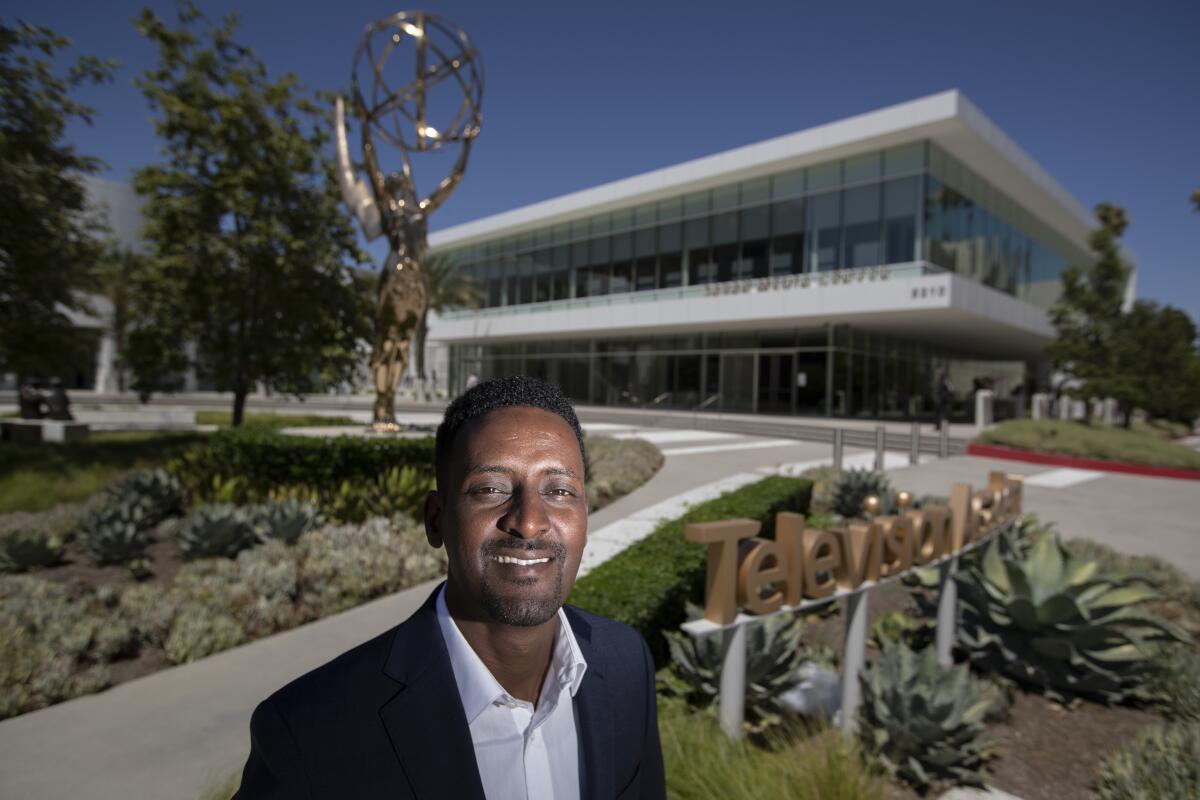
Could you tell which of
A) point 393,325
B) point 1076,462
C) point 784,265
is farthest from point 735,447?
point 784,265

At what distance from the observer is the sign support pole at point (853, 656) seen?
13.8ft

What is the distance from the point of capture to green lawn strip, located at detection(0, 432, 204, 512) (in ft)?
30.7

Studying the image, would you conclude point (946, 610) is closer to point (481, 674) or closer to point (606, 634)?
point (606, 634)

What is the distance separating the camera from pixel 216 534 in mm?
6684

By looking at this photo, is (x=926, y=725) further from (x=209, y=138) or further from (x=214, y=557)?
(x=209, y=138)

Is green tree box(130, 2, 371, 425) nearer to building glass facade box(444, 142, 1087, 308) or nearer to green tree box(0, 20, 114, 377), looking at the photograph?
green tree box(0, 20, 114, 377)

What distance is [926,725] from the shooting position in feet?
12.1

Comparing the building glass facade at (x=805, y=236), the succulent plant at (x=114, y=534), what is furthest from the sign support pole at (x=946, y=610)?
the building glass facade at (x=805, y=236)

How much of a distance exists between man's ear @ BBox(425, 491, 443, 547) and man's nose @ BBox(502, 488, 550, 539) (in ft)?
0.63

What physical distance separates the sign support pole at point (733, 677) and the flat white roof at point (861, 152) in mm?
23437

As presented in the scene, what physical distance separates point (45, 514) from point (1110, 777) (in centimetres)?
1112

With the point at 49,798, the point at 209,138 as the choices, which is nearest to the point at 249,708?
the point at 49,798

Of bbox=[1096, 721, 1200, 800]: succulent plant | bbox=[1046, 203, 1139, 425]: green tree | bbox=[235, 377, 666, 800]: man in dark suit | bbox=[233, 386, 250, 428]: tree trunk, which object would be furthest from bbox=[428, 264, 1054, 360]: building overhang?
bbox=[235, 377, 666, 800]: man in dark suit

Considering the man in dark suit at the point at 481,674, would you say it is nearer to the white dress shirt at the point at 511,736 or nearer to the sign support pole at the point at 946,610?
the white dress shirt at the point at 511,736
